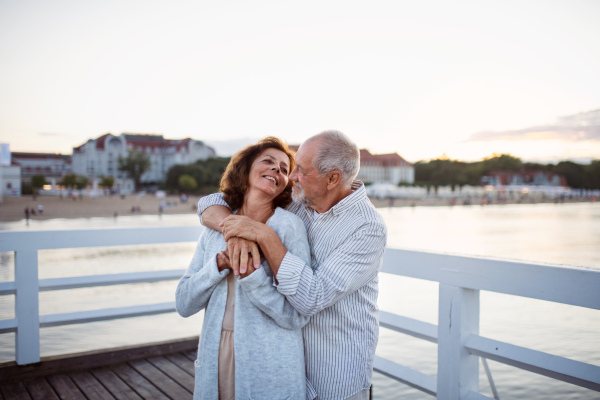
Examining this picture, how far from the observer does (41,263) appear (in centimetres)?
1520

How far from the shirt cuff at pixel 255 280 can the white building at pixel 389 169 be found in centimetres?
8869

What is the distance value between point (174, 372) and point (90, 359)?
48 centimetres

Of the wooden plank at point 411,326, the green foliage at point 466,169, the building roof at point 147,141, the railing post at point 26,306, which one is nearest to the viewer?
the wooden plank at point 411,326

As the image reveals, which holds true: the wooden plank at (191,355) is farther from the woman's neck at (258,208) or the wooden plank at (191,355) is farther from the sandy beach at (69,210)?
the sandy beach at (69,210)

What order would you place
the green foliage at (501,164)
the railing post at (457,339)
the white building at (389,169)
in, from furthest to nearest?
the white building at (389,169)
the green foliage at (501,164)
the railing post at (457,339)

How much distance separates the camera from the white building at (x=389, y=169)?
90125 mm

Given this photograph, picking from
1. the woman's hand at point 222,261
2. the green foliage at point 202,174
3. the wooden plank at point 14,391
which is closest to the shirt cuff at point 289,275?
the woman's hand at point 222,261

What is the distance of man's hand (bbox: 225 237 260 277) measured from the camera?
1.25m

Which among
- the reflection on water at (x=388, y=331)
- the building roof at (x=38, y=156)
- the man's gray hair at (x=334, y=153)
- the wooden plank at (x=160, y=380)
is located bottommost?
the reflection on water at (x=388, y=331)

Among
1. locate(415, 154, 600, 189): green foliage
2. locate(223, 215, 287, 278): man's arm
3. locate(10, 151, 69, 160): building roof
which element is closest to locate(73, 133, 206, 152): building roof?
locate(10, 151, 69, 160): building roof

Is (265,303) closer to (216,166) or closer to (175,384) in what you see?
(175,384)

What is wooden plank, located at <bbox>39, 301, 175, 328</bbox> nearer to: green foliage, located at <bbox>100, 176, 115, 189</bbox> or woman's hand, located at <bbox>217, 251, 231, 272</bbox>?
woman's hand, located at <bbox>217, 251, 231, 272</bbox>

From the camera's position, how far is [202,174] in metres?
56.2

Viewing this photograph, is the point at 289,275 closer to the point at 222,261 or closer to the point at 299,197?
the point at 222,261
